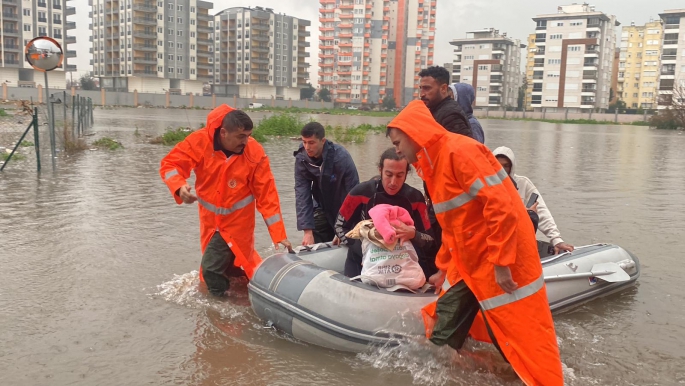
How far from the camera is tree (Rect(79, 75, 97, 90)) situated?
90.2 metres

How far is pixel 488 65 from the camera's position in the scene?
10262 cm

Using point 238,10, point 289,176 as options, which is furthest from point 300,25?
point 289,176

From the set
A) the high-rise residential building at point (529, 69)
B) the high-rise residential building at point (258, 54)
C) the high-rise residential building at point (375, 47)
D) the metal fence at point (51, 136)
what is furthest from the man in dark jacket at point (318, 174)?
the high-rise residential building at point (375, 47)

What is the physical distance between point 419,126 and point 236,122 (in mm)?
1790

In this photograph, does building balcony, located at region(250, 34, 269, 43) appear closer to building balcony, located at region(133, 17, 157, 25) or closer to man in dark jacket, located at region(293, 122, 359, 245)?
building balcony, located at region(133, 17, 157, 25)

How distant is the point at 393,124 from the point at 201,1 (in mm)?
91861

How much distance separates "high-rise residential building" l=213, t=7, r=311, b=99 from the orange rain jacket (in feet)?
307

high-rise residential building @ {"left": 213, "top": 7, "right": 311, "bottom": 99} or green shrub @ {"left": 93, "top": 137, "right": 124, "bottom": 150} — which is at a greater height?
high-rise residential building @ {"left": 213, "top": 7, "right": 311, "bottom": 99}

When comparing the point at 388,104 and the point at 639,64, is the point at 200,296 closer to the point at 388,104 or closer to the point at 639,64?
the point at 388,104

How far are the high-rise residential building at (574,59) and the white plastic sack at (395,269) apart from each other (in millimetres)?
90244

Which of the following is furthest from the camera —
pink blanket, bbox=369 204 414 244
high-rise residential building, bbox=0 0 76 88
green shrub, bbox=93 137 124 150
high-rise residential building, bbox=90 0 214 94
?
high-rise residential building, bbox=90 0 214 94

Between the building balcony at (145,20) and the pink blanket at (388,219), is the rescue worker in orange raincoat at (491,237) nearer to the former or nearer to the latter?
the pink blanket at (388,219)

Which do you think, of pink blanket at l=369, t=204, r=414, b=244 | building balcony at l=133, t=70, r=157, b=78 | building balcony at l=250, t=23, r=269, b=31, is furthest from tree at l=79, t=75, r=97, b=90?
pink blanket at l=369, t=204, r=414, b=244

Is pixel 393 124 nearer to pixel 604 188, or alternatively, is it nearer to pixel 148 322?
pixel 148 322
